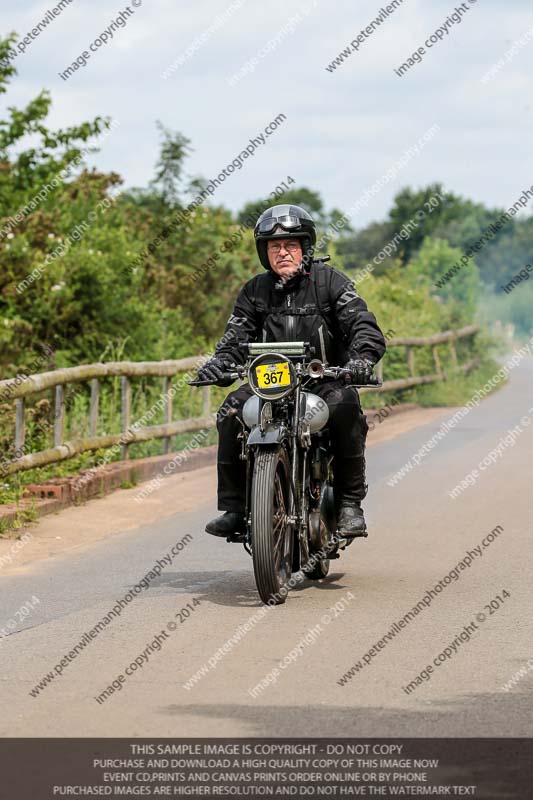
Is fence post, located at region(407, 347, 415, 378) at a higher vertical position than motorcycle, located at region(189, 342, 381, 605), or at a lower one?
higher

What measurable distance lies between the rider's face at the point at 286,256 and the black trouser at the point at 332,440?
69 centimetres

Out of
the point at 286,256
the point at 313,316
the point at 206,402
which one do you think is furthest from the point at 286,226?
the point at 206,402

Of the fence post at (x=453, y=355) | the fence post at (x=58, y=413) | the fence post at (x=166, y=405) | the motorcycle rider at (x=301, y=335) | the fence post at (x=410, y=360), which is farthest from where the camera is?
the fence post at (x=453, y=355)

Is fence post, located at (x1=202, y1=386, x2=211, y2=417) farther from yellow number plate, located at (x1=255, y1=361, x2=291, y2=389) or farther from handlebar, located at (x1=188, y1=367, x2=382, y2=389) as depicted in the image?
yellow number plate, located at (x1=255, y1=361, x2=291, y2=389)

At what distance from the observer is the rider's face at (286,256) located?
351 inches

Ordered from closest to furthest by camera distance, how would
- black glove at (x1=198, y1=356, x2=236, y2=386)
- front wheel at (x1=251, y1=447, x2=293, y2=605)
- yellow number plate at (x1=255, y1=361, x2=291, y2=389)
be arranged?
front wheel at (x1=251, y1=447, x2=293, y2=605), yellow number plate at (x1=255, y1=361, x2=291, y2=389), black glove at (x1=198, y1=356, x2=236, y2=386)

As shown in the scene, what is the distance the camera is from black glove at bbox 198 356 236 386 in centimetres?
866

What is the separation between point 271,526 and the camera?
315 inches

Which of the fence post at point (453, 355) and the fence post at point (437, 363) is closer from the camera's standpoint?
the fence post at point (437, 363)

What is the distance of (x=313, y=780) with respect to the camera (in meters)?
5.17

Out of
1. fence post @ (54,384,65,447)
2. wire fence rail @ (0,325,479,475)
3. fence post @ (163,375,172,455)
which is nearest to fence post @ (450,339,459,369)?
wire fence rail @ (0,325,479,475)

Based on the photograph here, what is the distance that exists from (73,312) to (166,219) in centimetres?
735

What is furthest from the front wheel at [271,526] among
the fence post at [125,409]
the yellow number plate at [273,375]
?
the fence post at [125,409]

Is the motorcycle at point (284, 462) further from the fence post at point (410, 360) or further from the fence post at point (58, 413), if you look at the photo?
the fence post at point (410, 360)
